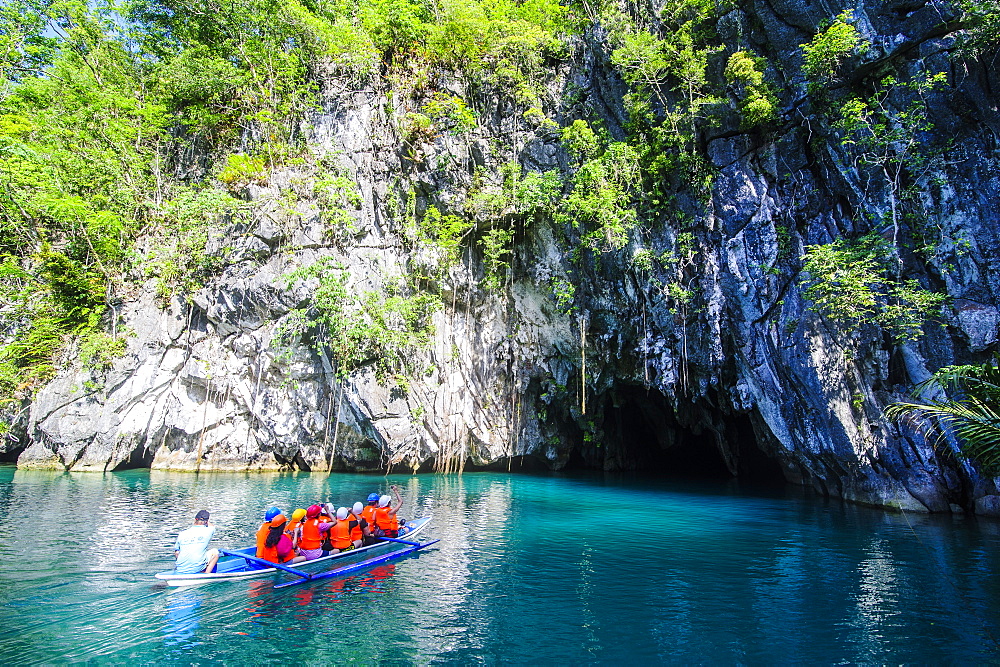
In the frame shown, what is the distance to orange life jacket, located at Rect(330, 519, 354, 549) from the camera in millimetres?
9359

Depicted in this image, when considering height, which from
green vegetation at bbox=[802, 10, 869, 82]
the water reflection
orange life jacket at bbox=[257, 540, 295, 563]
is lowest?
the water reflection

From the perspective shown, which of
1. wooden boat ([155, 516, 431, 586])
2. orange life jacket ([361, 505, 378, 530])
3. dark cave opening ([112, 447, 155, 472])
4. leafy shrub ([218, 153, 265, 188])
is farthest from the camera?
leafy shrub ([218, 153, 265, 188])

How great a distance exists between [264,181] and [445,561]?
19197mm

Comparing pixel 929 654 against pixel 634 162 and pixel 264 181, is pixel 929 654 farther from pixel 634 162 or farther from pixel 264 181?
pixel 264 181

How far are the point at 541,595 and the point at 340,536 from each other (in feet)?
12.8

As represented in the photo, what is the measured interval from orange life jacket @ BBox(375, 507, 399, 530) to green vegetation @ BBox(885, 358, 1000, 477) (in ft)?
30.9

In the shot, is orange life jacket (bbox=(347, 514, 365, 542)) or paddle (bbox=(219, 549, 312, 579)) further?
orange life jacket (bbox=(347, 514, 365, 542))

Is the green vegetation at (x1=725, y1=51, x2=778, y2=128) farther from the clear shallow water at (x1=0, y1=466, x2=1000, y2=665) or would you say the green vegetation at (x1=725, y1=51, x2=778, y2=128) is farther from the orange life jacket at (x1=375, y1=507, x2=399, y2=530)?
the orange life jacket at (x1=375, y1=507, x2=399, y2=530)

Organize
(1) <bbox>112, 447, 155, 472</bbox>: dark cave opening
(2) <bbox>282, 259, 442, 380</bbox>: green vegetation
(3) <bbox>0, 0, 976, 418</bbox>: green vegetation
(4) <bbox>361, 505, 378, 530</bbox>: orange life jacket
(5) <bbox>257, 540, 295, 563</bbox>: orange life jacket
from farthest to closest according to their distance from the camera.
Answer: (1) <bbox>112, 447, 155, 472</bbox>: dark cave opening < (2) <bbox>282, 259, 442, 380</bbox>: green vegetation < (3) <bbox>0, 0, 976, 418</bbox>: green vegetation < (4) <bbox>361, 505, 378, 530</bbox>: orange life jacket < (5) <bbox>257, 540, 295, 563</bbox>: orange life jacket

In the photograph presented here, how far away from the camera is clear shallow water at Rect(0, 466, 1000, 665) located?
224 inches

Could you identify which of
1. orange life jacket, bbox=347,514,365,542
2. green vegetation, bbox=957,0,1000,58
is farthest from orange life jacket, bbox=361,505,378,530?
green vegetation, bbox=957,0,1000,58

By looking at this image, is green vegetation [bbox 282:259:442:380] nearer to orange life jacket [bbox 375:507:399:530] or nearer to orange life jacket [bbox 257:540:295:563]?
orange life jacket [bbox 375:507:399:530]

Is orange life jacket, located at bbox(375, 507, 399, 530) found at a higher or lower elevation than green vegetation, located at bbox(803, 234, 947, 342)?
lower

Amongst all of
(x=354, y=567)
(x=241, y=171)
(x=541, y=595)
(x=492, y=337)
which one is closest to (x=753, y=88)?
(x=492, y=337)
